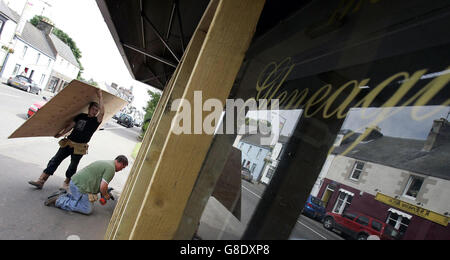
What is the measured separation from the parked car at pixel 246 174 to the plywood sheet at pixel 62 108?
3017 mm

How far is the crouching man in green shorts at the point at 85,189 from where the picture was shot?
458cm

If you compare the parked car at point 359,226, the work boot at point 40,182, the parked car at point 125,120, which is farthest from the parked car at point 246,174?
the parked car at point 125,120

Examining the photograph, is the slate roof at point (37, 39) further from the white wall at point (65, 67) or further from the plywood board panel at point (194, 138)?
the plywood board panel at point (194, 138)

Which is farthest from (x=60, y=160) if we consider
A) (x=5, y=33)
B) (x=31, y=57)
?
(x=31, y=57)

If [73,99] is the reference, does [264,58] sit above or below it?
above

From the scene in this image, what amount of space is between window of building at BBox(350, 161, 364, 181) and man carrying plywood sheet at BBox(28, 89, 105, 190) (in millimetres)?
4645

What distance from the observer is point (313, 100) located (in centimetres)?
156

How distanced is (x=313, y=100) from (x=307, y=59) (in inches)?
16.5

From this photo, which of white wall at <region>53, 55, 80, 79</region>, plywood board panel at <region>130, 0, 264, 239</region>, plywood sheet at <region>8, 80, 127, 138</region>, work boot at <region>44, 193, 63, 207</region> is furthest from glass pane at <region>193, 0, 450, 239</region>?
white wall at <region>53, 55, 80, 79</region>

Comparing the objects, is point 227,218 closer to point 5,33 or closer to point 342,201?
point 342,201

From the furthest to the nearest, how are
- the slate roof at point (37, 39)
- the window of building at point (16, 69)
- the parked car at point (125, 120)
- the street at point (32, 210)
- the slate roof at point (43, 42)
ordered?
the slate roof at point (43, 42) → the slate roof at point (37, 39) → the window of building at point (16, 69) → the parked car at point (125, 120) → the street at point (32, 210)

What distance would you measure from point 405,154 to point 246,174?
1129 mm
